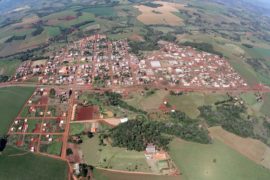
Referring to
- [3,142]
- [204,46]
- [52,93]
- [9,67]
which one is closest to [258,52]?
[204,46]

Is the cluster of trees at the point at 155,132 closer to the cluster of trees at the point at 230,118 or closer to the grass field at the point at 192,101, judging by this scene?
the grass field at the point at 192,101

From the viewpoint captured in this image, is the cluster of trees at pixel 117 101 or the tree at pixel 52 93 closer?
the cluster of trees at pixel 117 101

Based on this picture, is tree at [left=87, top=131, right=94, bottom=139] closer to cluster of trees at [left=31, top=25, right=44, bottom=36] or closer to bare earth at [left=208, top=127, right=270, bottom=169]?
bare earth at [left=208, top=127, right=270, bottom=169]

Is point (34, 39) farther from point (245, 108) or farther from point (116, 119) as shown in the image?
point (245, 108)

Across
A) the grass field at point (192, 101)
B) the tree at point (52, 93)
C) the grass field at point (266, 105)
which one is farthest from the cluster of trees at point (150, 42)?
the grass field at point (266, 105)

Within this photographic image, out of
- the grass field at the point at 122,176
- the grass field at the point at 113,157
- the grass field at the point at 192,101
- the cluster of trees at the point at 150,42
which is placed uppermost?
the cluster of trees at the point at 150,42

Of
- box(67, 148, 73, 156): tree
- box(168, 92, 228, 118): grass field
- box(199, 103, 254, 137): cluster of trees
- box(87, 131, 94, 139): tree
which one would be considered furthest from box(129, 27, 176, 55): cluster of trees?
box(67, 148, 73, 156): tree
